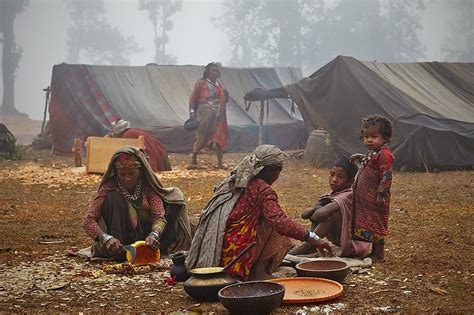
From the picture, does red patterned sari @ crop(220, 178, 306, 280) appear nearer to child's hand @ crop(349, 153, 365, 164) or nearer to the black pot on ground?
the black pot on ground

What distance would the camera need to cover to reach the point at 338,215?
5.32 m

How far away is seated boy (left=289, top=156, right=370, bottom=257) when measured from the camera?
5.19 meters

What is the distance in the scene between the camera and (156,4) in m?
65.1

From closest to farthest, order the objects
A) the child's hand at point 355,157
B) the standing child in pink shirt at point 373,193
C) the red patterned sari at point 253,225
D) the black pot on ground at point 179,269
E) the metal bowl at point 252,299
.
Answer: the metal bowl at point 252,299 → the red patterned sari at point 253,225 → the black pot on ground at point 179,269 → the standing child in pink shirt at point 373,193 → the child's hand at point 355,157

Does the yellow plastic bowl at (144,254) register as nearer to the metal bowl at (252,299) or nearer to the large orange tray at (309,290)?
the large orange tray at (309,290)

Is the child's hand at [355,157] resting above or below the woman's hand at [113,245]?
above

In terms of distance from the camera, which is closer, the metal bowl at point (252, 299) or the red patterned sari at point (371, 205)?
the metal bowl at point (252, 299)

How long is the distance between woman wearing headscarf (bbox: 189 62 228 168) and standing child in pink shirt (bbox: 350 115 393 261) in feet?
25.5

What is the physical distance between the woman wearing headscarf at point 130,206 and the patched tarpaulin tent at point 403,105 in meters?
7.86

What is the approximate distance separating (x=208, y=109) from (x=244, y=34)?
1988 inches

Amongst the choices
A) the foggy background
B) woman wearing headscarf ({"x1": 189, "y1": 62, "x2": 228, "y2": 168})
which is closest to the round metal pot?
woman wearing headscarf ({"x1": 189, "y1": 62, "x2": 228, "y2": 168})

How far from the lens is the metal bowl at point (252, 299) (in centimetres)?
362

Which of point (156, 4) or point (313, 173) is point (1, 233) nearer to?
point (313, 173)

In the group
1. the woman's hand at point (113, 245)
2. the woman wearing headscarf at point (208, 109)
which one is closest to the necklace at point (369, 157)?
the woman's hand at point (113, 245)
